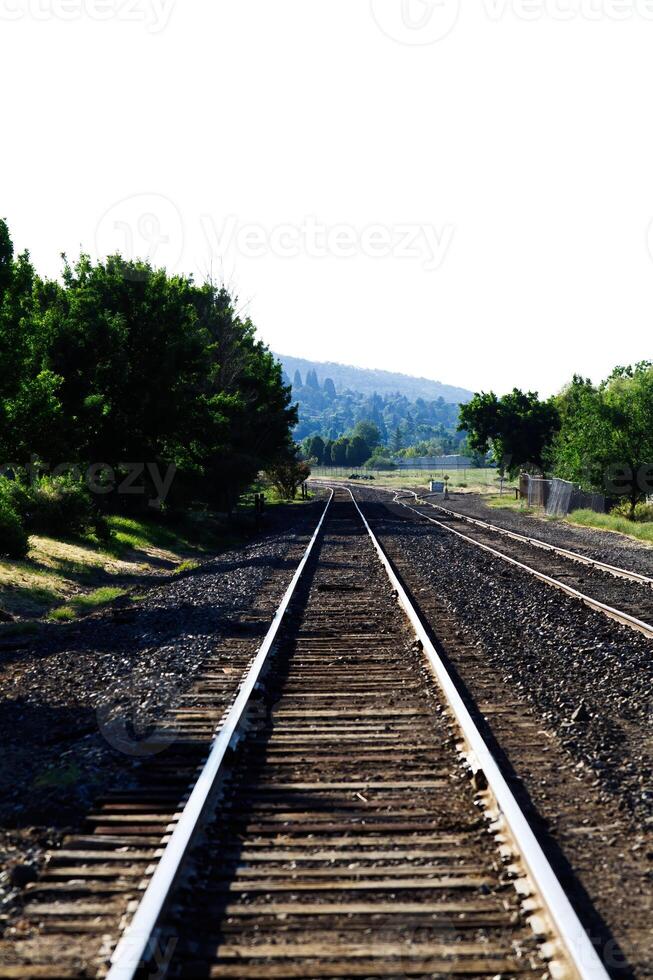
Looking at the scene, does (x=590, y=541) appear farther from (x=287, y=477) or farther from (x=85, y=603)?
(x=287, y=477)

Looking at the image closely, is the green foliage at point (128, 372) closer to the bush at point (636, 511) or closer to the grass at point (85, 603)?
the grass at point (85, 603)

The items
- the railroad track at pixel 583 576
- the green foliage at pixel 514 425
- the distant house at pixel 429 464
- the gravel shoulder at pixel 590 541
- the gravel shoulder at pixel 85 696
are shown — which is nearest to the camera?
the gravel shoulder at pixel 85 696

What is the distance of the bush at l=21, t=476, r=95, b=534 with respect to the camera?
2144cm

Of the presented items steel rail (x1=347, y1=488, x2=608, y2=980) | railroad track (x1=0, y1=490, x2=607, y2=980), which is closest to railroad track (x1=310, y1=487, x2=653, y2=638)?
steel rail (x1=347, y1=488, x2=608, y2=980)

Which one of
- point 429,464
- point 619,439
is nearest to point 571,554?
point 619,439

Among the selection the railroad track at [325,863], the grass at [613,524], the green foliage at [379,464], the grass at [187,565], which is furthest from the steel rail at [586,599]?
the green foliage at [379,464]

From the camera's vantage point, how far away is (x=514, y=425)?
2566 inches

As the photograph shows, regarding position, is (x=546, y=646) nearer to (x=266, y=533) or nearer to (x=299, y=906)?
(x=299, y=906)

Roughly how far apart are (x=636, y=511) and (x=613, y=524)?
19.9 ft

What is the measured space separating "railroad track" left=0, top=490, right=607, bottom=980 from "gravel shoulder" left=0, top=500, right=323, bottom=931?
0.96 ft

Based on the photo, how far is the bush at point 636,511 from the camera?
1401 inches

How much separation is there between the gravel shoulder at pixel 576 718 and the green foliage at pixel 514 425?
52.1 m

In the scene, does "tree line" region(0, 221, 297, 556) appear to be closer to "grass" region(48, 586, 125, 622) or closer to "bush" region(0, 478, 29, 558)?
"bush" region(0, 478, 29, 558)

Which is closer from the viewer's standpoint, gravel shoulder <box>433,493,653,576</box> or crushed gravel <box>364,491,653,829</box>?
crushed gravel <box>364,491,653,829</box>
